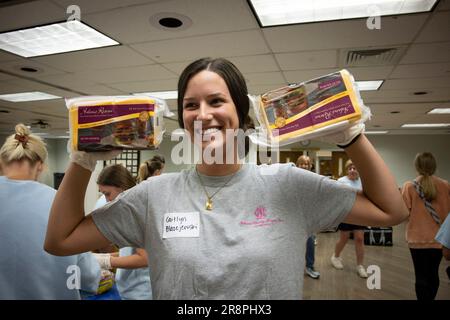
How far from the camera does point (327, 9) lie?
2529mm

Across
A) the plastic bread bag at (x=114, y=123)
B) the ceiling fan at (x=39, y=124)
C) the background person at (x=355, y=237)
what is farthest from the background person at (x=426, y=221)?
the ceiling fan at (x=39, y=124)

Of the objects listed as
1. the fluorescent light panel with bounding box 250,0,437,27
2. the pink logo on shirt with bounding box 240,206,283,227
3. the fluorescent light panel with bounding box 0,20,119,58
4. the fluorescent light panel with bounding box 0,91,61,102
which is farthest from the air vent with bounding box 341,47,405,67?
the fluorescent light panel with bounding box 0,91,61,102

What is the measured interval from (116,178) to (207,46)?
5.86 ft

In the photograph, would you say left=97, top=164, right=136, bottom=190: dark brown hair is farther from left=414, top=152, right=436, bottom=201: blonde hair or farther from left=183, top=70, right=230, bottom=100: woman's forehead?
left=414, top=152, right=436, bottom=201: blonde hair

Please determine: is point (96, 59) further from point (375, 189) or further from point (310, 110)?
point (375, 189)

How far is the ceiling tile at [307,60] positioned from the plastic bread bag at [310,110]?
2.84m

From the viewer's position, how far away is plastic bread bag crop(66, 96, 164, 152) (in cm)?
83

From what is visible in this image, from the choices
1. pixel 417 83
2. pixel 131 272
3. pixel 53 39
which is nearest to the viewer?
pixel 131 272

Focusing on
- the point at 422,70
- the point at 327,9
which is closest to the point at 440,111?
the point at 422,70

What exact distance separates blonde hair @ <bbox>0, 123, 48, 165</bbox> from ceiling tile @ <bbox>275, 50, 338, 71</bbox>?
2745mm

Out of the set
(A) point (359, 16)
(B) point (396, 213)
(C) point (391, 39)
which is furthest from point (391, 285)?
(B) point (396, 213)

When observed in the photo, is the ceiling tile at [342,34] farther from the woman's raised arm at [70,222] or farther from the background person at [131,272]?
the woman's raised arm at [70,222]

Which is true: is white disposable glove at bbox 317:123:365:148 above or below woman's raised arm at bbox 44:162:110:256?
above

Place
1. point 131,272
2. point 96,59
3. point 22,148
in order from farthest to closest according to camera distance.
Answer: point 96,59
point 131,272
point 22,148
